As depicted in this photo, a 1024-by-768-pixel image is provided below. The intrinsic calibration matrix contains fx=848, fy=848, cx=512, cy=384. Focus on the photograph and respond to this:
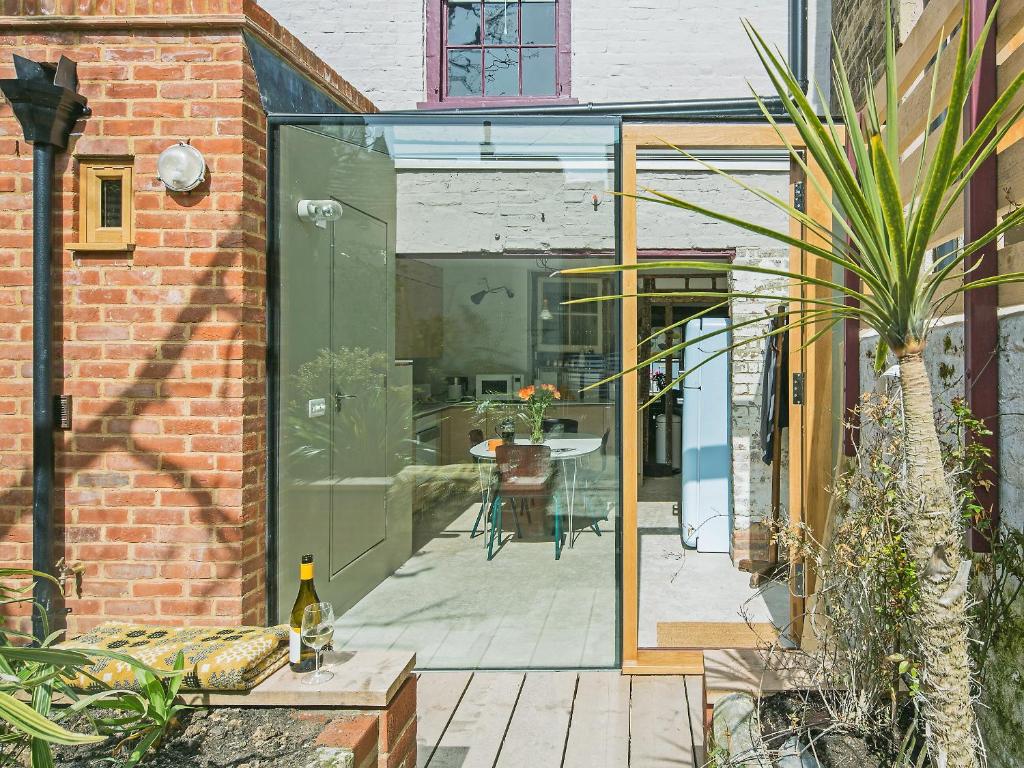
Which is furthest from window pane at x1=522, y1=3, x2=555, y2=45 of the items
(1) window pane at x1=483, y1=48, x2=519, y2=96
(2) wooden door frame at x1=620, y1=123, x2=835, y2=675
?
(2) wooden door frame at x1=620, y1=123, x2=835, y2=675

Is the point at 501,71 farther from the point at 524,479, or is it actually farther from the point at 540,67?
the point at 524,479

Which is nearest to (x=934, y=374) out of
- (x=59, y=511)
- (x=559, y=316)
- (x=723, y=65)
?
(x=559, y=316)

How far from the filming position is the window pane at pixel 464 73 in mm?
6441

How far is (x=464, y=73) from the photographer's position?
6.46 meters

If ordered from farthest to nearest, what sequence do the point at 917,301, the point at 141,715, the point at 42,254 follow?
the point at 42,254 < the point at 141,715 < the point at 917,301

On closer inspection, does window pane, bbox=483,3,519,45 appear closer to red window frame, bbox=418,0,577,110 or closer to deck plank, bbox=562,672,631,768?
red window frame, bbox=418,0,577,110

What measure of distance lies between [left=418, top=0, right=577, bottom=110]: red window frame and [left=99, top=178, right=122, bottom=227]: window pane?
351cm

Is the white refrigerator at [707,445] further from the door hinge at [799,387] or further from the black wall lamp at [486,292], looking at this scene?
the black wall lamp at [486,292]

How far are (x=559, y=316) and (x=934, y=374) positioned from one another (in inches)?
62.1

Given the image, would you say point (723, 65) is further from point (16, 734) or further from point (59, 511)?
point (16, 734)

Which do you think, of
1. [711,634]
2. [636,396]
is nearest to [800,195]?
[636,396]

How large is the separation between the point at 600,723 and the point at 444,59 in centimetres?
505

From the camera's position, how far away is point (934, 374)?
2398 millimetres

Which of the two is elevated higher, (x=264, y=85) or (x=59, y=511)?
(x=264, y=85)
